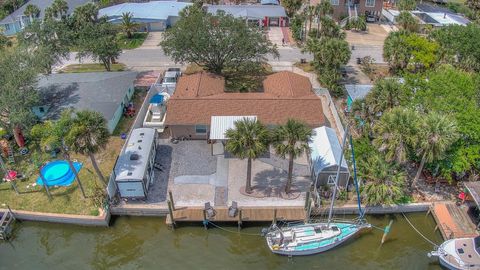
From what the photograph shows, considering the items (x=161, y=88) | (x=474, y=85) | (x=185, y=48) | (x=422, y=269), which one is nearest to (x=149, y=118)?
(x=161, y=88)

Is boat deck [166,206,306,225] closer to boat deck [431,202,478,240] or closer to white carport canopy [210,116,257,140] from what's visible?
white carport canopy [210,116,257,140]

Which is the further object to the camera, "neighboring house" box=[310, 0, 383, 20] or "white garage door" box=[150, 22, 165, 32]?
"neighboring house" box=[310, 0, 383, 20]

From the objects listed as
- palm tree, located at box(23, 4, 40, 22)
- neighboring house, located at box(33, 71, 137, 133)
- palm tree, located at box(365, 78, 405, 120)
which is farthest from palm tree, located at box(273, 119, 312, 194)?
palm tree, located at box(23, 4, 40, 22)

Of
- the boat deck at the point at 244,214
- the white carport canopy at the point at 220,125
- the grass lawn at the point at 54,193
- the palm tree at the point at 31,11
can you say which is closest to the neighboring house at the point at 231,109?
the white carport canopy at the point at 220,125

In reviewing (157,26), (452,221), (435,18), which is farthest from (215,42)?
(435,18)

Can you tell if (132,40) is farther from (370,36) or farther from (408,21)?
(408,21)

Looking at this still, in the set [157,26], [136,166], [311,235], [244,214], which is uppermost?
[157,26]

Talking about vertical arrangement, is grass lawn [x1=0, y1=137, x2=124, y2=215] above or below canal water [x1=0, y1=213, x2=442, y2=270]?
above
